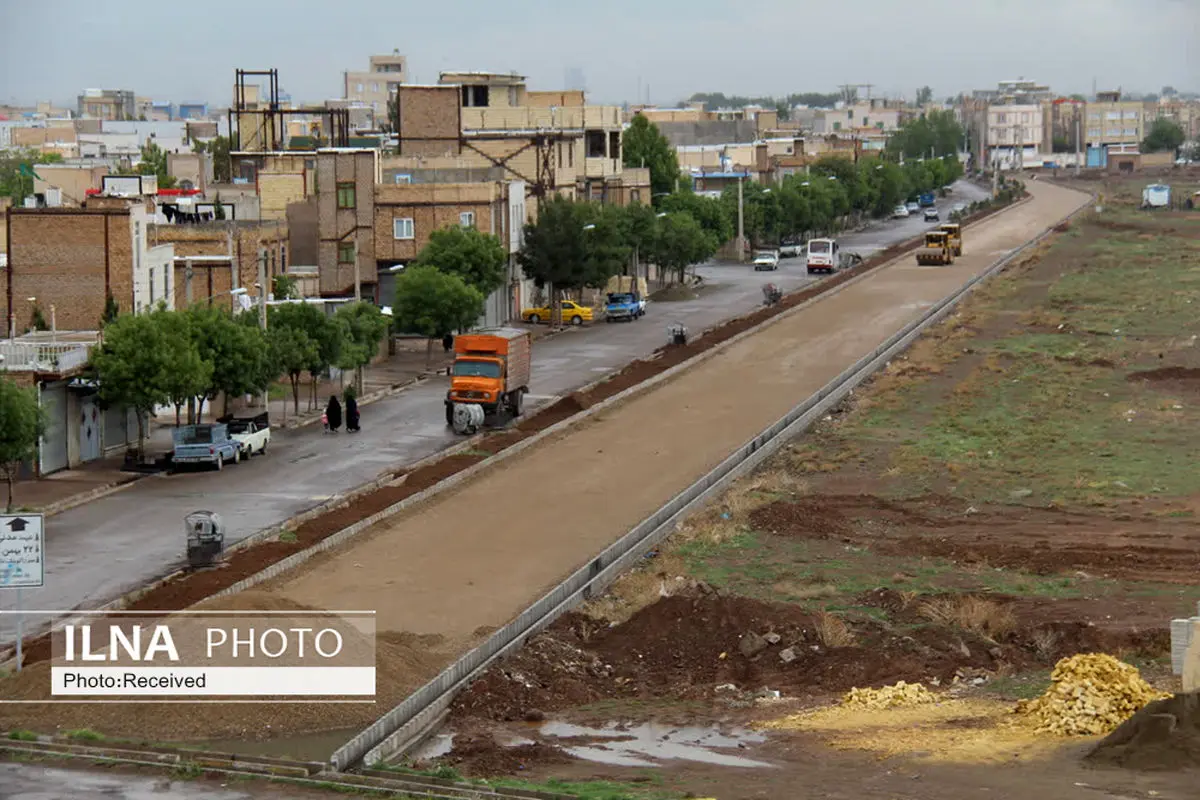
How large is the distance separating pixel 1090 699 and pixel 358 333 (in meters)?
36.4

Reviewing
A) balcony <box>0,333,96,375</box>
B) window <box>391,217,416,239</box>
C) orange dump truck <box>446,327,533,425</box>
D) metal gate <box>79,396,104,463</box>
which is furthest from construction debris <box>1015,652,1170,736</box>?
window <box>391,217,416,239</box>

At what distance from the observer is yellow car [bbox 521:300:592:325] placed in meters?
83.6

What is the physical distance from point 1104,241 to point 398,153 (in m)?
54.0

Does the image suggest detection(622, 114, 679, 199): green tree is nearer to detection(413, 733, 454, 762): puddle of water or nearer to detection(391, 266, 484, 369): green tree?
detection(391, 266, 484, 369): green tree

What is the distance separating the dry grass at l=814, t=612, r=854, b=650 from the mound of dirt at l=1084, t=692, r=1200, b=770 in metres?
7.14

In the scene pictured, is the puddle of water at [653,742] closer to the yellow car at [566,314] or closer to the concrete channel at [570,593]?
the concrete channel at [570,593]

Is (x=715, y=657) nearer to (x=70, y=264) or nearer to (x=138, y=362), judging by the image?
(x=138, y=362)

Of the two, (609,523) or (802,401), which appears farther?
(802,401)

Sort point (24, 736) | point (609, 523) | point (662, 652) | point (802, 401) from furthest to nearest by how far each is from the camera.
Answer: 1. point (802, 401)
2. point (609, 523)
3. point (662, 652)
4. point (24, 736)

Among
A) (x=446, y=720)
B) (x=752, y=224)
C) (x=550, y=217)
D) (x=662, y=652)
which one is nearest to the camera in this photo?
(x=446, y=720)

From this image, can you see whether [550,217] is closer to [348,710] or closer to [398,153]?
[398,153]

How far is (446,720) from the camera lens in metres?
26.7

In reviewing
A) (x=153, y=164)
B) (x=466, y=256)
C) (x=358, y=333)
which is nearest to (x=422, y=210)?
(x=466, y=256)

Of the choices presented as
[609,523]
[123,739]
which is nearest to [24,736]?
[123,739]
